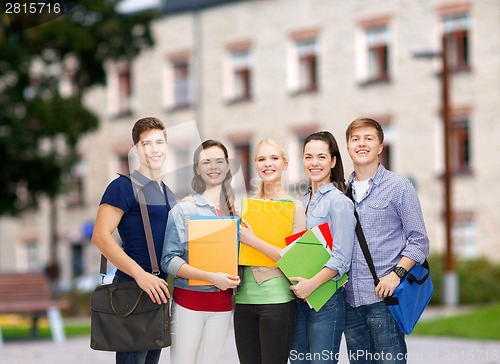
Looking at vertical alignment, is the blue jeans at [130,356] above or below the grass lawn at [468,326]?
above

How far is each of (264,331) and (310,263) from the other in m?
0.44

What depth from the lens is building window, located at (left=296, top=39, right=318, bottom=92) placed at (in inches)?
1347

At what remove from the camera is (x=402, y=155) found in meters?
31.6

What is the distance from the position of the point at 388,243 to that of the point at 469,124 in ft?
84.8

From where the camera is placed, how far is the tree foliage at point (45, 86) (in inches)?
892

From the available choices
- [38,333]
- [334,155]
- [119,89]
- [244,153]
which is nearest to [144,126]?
[334,155]

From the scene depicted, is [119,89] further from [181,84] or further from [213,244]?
[213,244]

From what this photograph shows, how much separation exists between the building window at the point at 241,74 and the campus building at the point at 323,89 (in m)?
0.04

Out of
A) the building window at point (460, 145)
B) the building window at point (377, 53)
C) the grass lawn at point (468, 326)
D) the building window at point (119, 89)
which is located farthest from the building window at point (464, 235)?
the building window at point (119, 89)

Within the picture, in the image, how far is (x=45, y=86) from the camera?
942 inches

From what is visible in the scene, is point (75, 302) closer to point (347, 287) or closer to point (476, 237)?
point (476, 237)

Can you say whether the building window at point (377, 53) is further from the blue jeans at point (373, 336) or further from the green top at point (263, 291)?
the green top at point (263, 291)

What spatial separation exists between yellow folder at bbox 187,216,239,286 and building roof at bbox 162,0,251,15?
104 ft

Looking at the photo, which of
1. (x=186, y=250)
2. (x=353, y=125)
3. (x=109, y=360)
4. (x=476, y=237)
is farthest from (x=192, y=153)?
(x=476, y=237)
